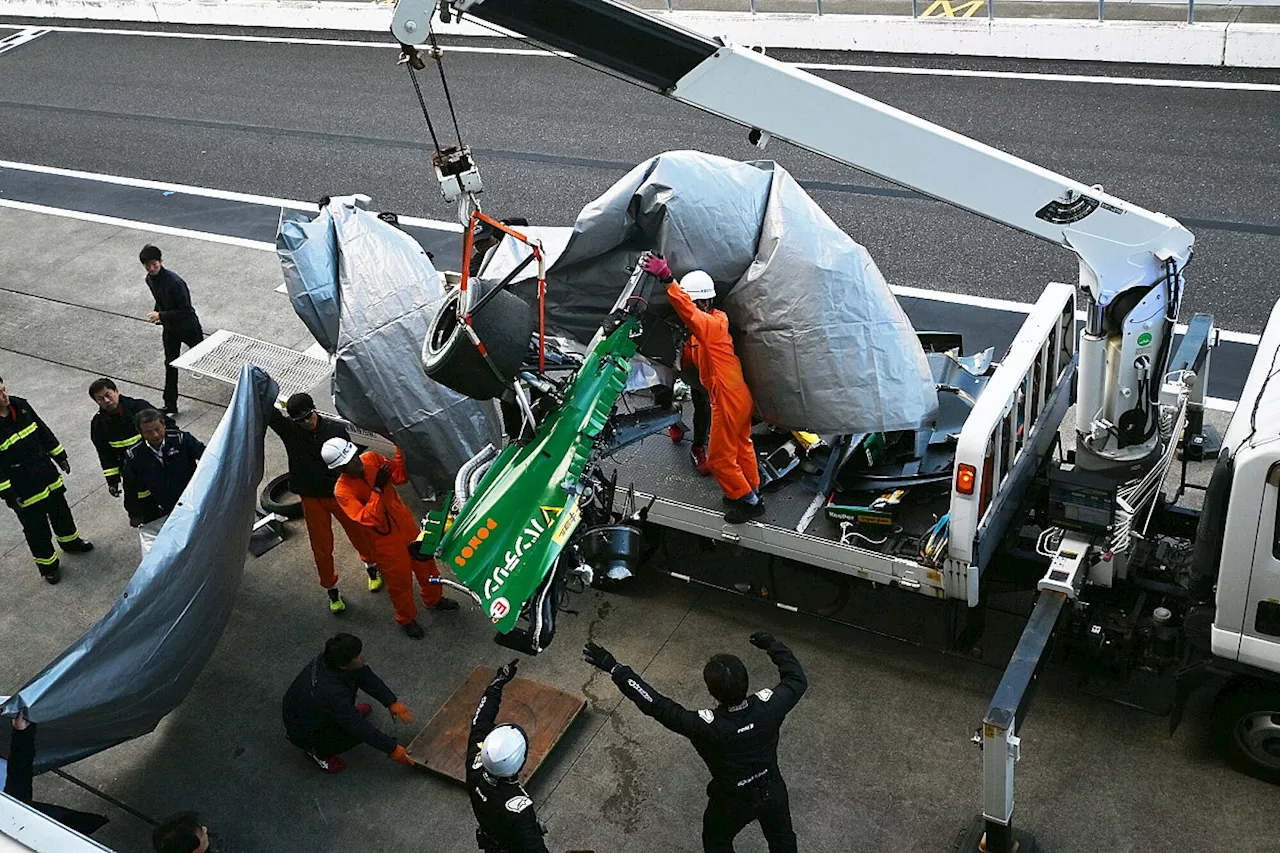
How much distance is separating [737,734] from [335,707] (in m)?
2.28

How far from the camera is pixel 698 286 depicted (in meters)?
6.84

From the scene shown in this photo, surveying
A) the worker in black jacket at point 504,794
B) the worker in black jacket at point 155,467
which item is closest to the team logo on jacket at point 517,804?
the worker in black jacket at point 504,794

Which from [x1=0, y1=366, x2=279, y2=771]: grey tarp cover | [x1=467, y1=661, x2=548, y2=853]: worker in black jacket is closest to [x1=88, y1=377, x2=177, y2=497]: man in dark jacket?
[x1=0, y1=366, x2=279, y2=771]: grey tarp cover

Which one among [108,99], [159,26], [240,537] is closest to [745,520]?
[240,537]

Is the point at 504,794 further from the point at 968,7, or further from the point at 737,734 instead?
the point at 968,7

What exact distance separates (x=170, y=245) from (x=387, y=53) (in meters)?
5.96

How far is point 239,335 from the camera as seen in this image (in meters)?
11.1

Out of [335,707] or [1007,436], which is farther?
[335,707]

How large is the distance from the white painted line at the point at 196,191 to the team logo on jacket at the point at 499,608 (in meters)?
7.83

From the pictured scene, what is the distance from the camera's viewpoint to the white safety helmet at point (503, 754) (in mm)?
5637

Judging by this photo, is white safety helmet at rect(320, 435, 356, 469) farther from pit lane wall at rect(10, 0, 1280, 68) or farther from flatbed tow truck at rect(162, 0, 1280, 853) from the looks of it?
pit lane wall at rect(10, 0, 1280, 68)

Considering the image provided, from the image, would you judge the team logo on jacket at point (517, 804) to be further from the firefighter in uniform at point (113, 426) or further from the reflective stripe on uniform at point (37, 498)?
the reflective stripe on uniform at point (37, 498)

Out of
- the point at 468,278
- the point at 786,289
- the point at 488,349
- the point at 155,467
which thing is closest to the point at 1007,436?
the point at 786,289

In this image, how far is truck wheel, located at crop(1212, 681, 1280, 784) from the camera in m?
6.10
